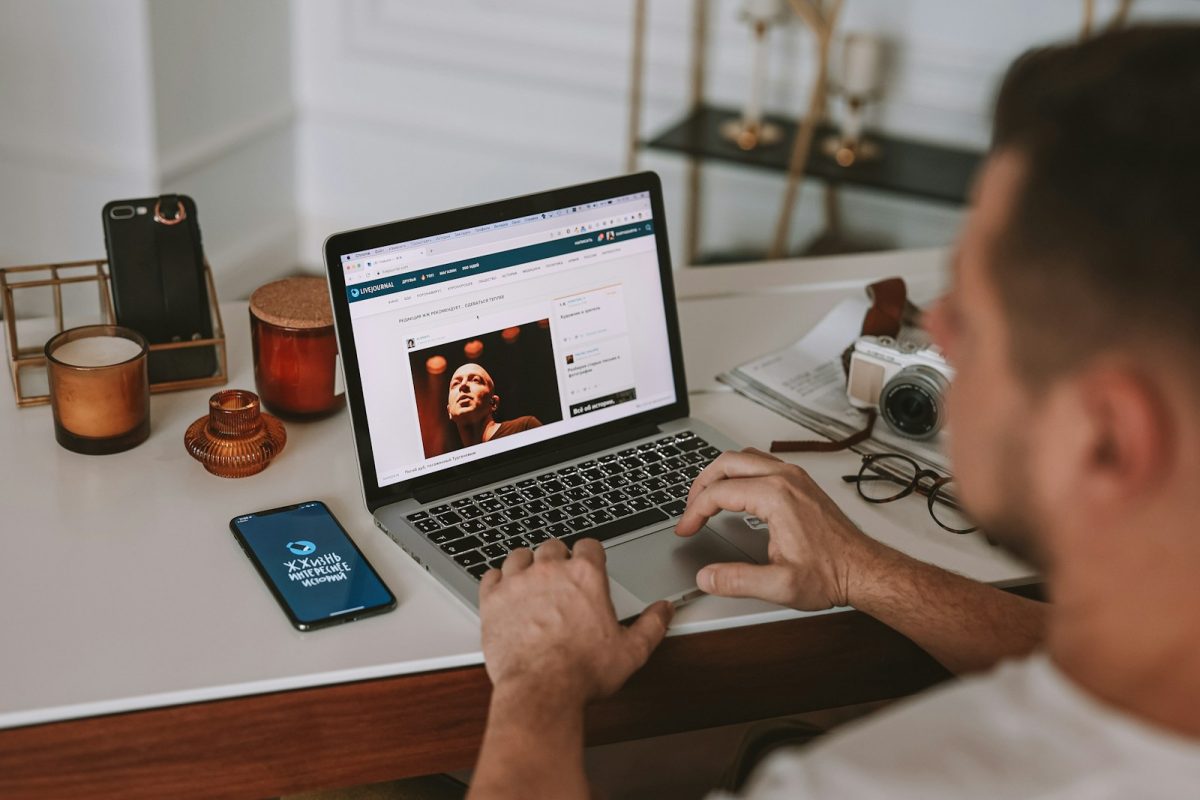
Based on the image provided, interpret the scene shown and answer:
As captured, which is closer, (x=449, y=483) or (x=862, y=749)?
(x=862, y=749)

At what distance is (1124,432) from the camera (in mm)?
648

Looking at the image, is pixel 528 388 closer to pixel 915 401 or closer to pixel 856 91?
pixel 915 401

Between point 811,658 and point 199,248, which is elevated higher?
point 199,248

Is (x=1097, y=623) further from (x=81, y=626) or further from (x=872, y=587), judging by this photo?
(x=81, y=626)

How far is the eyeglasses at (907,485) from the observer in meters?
1.28

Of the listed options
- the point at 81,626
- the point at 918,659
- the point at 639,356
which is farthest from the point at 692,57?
the point at 81,626

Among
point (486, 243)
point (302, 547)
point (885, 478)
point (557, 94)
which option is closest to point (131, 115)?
point (557, 94)

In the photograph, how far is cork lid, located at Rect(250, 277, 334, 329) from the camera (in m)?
1.28

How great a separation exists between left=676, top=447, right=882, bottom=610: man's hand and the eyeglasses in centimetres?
15

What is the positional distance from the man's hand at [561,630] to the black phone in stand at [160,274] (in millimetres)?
517

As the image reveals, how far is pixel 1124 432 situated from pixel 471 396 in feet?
2.32

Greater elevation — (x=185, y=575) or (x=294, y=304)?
(x=294, y=304)

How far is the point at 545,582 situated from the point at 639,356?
36 centimetres

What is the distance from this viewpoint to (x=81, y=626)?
1.01 metres
